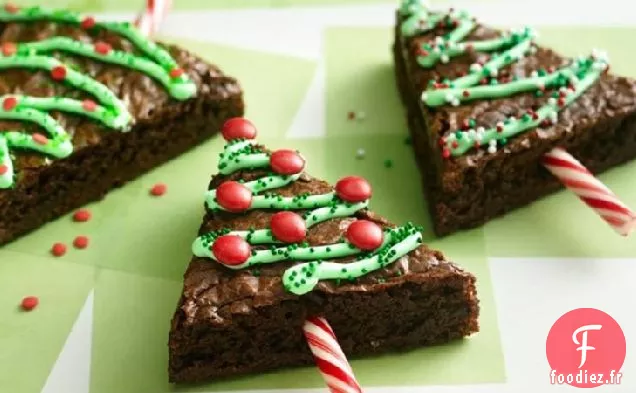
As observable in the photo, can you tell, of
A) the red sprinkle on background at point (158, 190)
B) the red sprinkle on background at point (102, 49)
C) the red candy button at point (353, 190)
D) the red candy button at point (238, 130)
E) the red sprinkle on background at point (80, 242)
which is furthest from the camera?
the red sprinkle on background at point (102, 49)

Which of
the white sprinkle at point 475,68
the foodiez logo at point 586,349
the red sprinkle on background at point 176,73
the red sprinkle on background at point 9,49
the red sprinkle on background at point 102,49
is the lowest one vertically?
the foodiez logo at point 586,349

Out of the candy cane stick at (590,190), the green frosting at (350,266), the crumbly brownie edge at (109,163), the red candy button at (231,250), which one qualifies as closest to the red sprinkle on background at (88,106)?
the crumbly brownie edge at (109,163)

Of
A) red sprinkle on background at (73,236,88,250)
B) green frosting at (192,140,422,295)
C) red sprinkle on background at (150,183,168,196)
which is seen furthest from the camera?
Answer: red sprinkle on background at (150,183,168,196)

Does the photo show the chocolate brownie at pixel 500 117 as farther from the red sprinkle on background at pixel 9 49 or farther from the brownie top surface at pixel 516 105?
the red sprinkle on background at pixel 9 49

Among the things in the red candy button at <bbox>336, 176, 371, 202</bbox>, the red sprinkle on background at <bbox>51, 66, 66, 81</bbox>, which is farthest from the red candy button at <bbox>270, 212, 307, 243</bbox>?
the red sprinkle on background at <bbox>51, 66, 66, 81</bbox>

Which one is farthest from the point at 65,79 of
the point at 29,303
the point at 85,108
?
the point at 29,303

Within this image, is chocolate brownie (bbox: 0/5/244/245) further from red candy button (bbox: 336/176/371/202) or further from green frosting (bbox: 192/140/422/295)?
red candy button (bbox: 336/176/371/202)

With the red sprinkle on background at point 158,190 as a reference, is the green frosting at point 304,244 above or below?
below

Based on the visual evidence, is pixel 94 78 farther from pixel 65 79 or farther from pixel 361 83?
pixel 361 83
